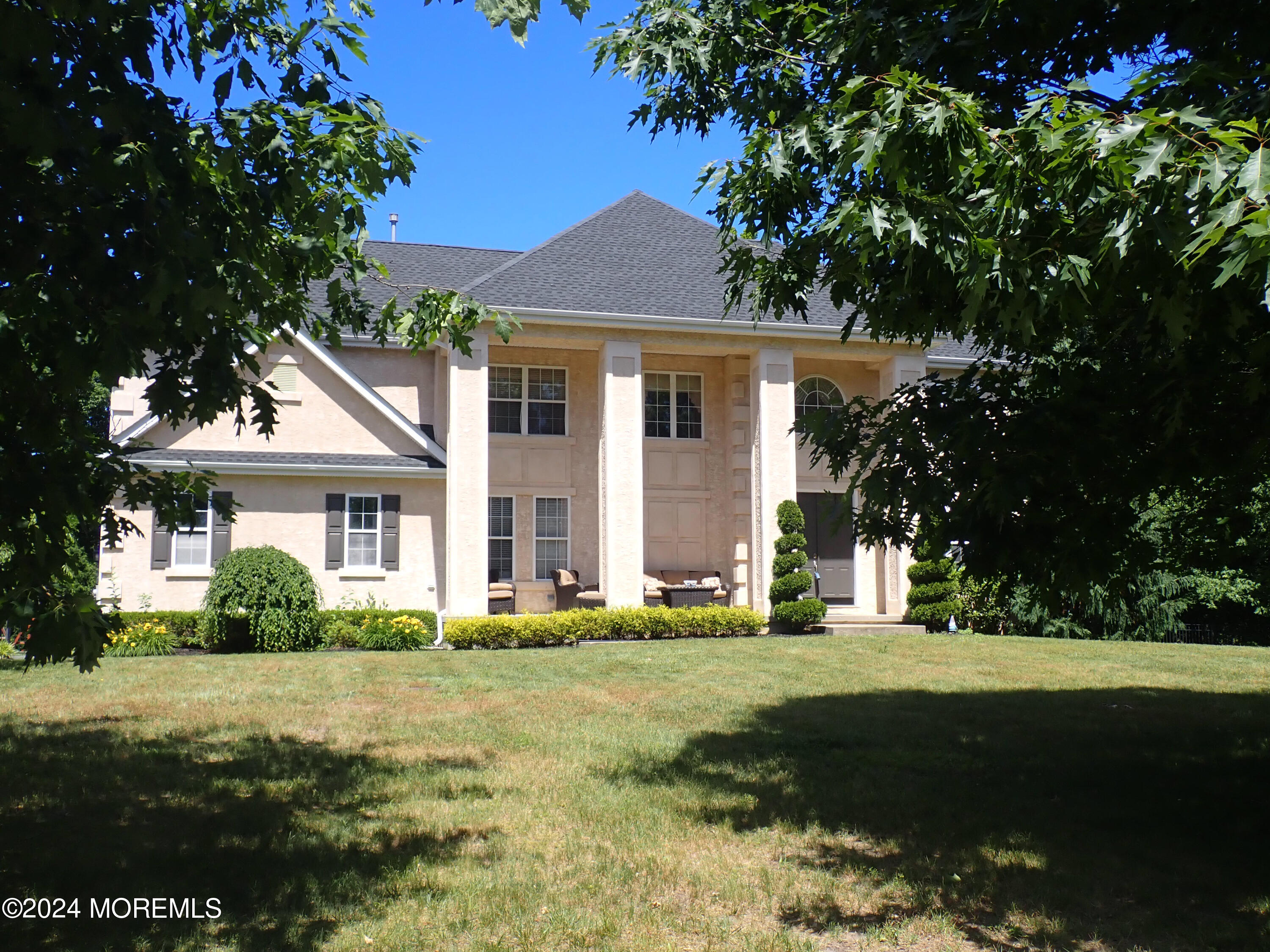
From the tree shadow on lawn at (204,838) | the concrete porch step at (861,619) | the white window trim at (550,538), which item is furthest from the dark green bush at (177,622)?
the concrete porch step at (861,619)

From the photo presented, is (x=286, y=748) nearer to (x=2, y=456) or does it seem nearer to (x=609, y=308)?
(x=2, y=456)

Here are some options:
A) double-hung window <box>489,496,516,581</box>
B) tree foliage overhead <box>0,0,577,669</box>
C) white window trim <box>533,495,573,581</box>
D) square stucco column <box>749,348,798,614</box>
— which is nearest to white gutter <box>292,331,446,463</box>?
double-hung window <box>489,496,516,581</box>

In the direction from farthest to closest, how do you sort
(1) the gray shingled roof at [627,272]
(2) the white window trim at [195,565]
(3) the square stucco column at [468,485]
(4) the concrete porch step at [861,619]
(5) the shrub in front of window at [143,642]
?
(1) the gray shingled roof at [627,272]
(4) the concrete porch step at [861,619]
(3) the square stucco column at [468,485]
(2) the white window trim at [195,565]
(5) the shrub in front of window at [143,642]

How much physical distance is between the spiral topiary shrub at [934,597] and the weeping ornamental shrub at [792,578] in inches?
76.0

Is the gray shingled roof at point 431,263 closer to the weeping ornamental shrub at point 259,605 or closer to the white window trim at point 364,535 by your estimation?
the white window trim at point 364,535

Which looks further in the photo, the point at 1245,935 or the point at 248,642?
the point at 248,642

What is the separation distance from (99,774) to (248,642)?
9529 mm

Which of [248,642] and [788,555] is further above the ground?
[788,555]

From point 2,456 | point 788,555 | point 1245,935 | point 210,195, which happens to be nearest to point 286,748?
point 2,456

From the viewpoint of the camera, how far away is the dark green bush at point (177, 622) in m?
17.3

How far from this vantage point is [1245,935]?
4.63 metres

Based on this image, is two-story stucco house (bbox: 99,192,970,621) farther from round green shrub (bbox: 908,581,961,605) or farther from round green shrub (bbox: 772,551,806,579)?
round green shrub (bbox: 908,581,961,605)

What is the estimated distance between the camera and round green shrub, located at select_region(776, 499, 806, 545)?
20.1 metres

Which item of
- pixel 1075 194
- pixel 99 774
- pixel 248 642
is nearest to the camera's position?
pixel 1075 194
